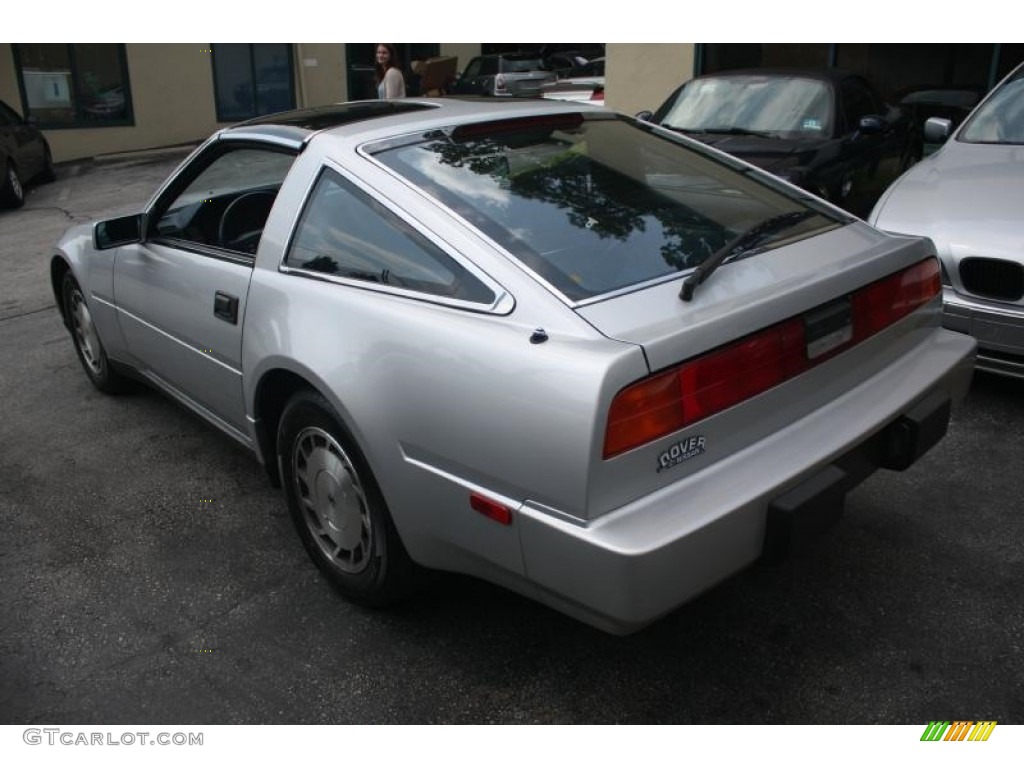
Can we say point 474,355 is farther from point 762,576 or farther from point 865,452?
point 762,576

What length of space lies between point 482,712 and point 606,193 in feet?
5.09

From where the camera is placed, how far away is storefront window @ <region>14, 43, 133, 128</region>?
15461 mm

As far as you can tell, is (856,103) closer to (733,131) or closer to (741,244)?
(733,131)

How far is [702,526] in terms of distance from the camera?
2092mm

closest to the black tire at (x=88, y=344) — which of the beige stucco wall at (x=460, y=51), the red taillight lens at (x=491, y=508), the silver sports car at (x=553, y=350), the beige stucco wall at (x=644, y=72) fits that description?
the silver sports car at (x=553, y=350)

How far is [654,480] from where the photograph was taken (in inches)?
84.9

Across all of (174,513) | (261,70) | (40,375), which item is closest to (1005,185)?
(174,513)

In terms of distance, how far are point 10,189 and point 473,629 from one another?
10.9m

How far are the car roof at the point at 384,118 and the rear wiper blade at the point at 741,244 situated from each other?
2.99 ft

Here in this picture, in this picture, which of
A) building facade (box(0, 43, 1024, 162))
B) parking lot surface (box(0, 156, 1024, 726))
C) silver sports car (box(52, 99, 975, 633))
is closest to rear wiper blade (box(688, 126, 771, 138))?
parking lot surface (box(0, 156, 1024, 726))

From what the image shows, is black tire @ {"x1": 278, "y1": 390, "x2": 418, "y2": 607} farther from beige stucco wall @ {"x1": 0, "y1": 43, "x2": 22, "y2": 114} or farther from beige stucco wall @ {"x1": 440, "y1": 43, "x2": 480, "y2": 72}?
beige stucco wall @ {"x1": 440, "y1": 43, "x2": 480, "y2": 72}

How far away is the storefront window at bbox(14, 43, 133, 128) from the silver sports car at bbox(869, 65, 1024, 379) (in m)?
14.9

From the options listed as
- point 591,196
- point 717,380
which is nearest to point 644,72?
point 591,196
